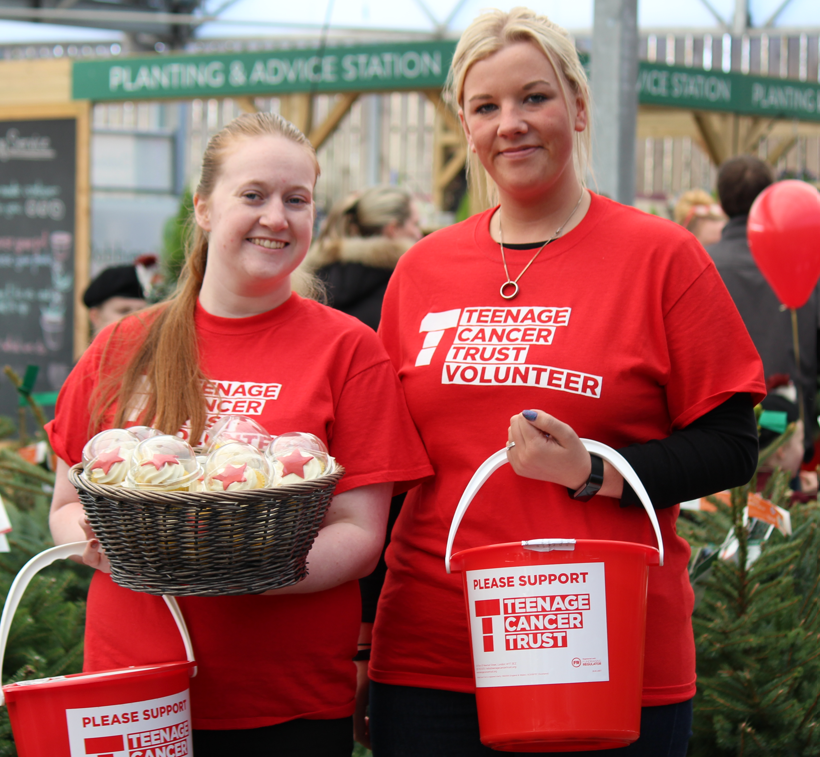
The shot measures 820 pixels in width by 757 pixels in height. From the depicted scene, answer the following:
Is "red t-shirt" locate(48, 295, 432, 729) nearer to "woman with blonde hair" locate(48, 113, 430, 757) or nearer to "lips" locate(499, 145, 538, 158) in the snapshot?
"woman with blonde hair" locate(48, 113, 430, 757)

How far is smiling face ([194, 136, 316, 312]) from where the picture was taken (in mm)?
1655

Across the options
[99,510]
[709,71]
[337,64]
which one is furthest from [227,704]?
[709,71]

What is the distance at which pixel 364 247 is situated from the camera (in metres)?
3.51

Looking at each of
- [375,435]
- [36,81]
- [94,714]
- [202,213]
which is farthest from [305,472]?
[36,81]

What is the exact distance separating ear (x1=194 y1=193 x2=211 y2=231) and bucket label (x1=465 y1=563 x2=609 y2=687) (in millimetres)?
818

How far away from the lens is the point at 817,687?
2.05 metres

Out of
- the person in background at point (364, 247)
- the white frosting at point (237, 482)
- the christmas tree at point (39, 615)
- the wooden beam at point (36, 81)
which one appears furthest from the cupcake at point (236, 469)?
the wooden beam at point (36, 81)

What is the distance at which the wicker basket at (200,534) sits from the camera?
1287mm

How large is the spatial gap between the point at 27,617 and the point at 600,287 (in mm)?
1508

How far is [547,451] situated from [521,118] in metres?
0.53

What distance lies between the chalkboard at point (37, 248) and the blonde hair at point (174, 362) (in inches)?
216

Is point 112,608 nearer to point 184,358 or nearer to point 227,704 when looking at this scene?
point 227,704

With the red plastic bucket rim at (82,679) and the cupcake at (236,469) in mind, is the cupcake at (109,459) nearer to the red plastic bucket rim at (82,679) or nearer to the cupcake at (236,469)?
the cupcake at (236,469)

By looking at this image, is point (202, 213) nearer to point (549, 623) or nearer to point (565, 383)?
point (565, 383)
